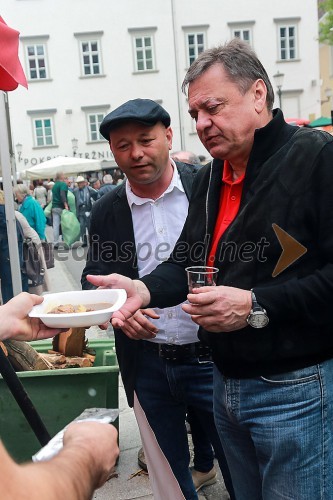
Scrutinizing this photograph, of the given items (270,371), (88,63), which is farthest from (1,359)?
(88,63)

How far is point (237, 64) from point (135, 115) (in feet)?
2.49

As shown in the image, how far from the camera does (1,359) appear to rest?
7.51ft

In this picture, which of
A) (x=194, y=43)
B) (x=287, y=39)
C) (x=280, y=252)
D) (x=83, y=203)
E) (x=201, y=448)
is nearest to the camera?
(x=280, y=252)

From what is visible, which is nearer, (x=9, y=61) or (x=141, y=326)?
(x=141, y=326)

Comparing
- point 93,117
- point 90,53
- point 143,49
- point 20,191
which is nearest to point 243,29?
point 143,49

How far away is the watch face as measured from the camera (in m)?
1.72

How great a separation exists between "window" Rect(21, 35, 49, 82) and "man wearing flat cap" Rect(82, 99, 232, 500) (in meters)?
33.2

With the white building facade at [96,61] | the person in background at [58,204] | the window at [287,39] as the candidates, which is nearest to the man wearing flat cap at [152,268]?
the person in background at [58,204]

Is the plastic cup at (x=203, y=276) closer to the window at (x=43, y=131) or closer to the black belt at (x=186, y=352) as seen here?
the black belt at (x=186, y=352)

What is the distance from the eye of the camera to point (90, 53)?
3394cm

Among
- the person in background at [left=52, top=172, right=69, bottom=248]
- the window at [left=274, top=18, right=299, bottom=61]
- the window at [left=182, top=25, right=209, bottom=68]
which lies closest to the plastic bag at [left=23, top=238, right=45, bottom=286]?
the person in background at [left=52, top=172, right=69, bottom=248]

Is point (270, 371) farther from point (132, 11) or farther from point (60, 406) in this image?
point (132, 11)

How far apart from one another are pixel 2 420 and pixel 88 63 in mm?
33514

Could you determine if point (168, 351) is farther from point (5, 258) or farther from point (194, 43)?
point (194, 43)
